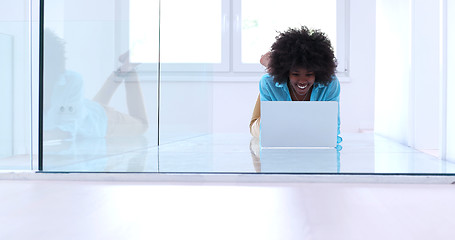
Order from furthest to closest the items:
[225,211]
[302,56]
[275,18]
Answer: [275,18] → [302,56] → [225,211]

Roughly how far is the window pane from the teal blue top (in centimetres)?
272

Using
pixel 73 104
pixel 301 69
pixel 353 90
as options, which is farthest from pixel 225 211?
pixel 353 90

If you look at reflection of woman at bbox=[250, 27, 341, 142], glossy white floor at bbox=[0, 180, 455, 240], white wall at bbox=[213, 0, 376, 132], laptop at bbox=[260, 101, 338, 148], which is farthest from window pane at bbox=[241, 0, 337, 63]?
glossy white floor at bbox=[0, 180, 455, 240]

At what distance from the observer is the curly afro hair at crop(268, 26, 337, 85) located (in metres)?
2.16

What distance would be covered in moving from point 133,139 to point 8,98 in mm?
444

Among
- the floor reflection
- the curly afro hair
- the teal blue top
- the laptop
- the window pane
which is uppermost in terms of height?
the window pane

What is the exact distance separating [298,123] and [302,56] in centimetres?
53

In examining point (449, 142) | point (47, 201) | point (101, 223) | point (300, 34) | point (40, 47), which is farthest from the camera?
point (300, 34)

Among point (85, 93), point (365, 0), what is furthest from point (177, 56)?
point (365, 0)

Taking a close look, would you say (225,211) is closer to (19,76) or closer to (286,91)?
(19,76)

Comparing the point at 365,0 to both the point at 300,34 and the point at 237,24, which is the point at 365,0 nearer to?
the point at 237,24

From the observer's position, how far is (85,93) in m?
1.39

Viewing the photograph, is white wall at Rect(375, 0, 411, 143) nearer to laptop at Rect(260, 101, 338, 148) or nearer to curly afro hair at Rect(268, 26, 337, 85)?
curly afro hair at Rect(268, 26, 337, 85)

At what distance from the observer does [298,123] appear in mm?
1752
